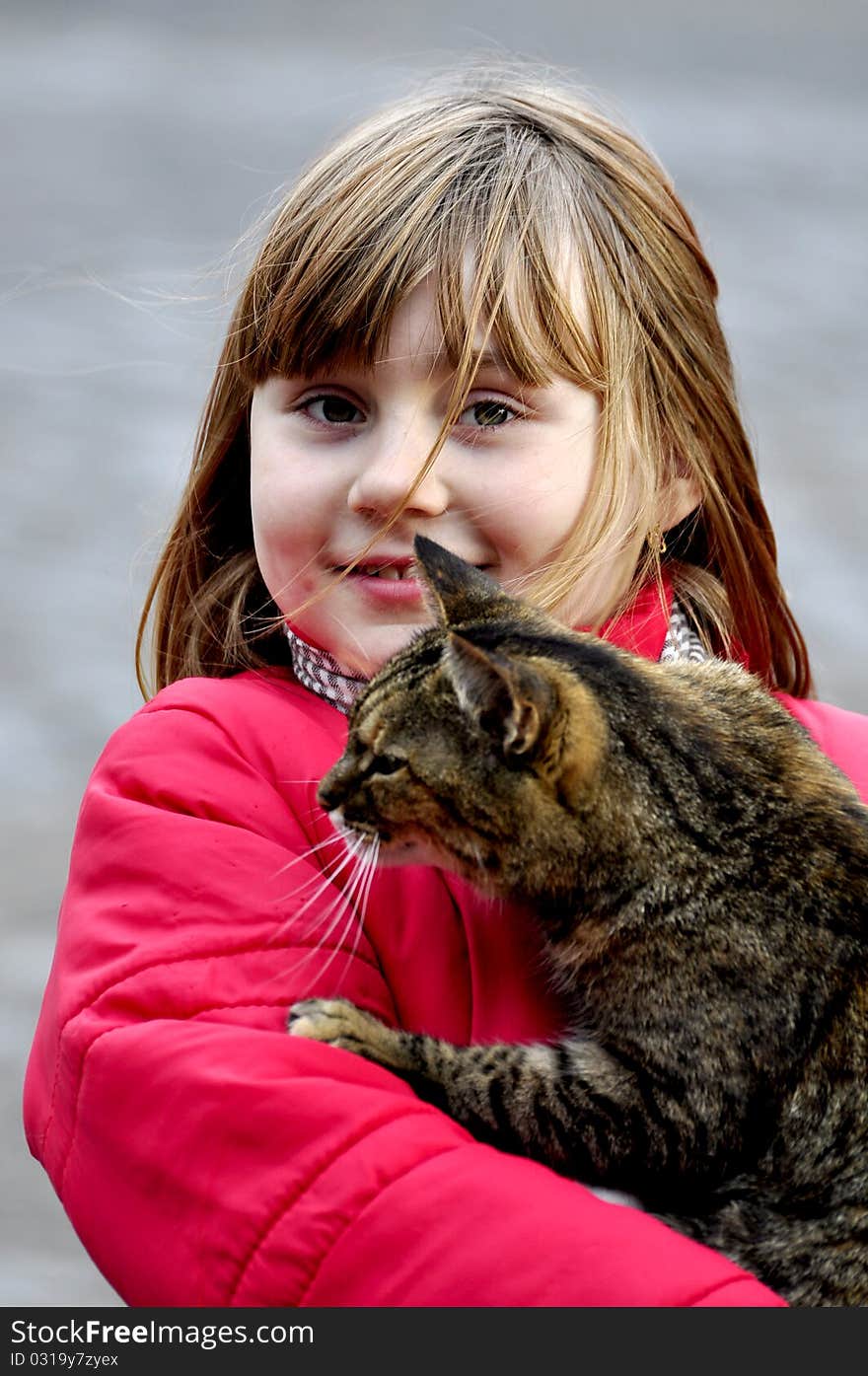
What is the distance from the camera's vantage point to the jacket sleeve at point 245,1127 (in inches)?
42.4

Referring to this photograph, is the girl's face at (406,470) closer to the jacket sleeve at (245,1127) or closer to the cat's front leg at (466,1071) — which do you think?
the jacket sleeve at (245,1127)

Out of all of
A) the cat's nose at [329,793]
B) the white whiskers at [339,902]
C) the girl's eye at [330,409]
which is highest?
the girl's eye at [330,409]

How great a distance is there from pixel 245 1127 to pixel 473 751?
1.30ft

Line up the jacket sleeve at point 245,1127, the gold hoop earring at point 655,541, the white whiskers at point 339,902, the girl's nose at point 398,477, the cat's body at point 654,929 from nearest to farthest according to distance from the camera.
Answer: the jacket sleeve at point 245,1127 < the cat's body at point 654,929 < the white whiskers at point 339,902 < the girl's nose at point 398,477 < the gold hoop earring at point 655,541

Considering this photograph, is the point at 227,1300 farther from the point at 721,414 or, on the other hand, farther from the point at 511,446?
the point at 721,414

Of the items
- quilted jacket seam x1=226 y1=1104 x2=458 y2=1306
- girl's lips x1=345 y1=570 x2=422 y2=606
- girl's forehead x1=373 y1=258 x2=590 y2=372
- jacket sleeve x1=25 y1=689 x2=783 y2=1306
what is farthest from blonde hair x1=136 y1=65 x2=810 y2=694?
quilted jacket seam x1=226 y1=1104 x2=458 y2=1306

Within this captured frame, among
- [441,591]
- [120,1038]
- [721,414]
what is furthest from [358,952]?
[721,414]

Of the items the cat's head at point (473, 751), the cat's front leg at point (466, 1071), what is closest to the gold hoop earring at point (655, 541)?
the cat's head at point (473, 751)

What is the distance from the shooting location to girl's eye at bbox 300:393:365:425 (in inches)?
64.4

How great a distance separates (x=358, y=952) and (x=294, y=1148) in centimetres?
29

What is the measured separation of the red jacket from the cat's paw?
29mm

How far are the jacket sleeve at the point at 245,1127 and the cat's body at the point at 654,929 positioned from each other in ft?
0.28

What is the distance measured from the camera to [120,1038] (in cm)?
122

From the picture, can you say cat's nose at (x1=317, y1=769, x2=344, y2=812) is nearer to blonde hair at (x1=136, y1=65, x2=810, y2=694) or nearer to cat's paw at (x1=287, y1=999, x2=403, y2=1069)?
cat's paw at (x1=287, y1=999, x2=403, y2=1069)
